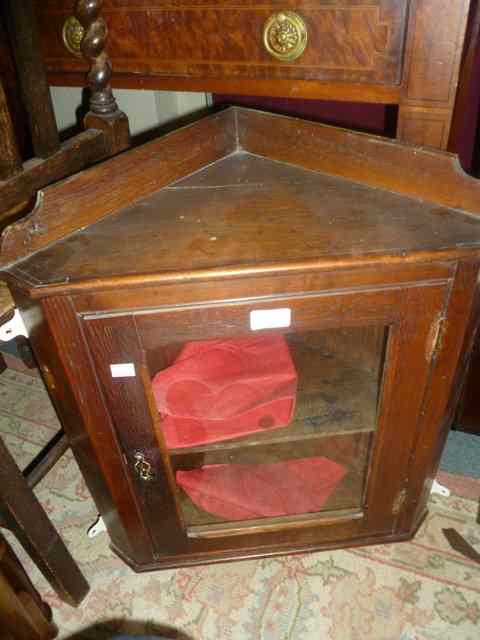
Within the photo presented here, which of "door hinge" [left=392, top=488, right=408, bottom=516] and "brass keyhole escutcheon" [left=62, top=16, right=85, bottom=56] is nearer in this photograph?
"brass keyhole escutcheon" [left=62, top=16, right=85, bottom=56]

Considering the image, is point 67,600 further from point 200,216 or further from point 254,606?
point 200,216

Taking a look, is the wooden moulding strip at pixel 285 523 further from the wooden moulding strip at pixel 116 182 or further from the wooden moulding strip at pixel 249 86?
the wooden moulding strip at pixel 249 86

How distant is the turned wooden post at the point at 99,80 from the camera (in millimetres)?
792

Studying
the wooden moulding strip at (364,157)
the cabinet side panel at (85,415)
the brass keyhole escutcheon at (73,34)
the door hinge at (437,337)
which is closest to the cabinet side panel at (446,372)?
the door hinge at (437,337)

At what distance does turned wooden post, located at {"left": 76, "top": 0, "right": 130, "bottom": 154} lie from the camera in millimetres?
792

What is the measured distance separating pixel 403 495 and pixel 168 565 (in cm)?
51

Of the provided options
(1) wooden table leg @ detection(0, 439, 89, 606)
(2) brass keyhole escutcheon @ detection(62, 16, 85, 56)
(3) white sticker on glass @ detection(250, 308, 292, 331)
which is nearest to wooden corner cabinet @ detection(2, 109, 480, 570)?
(3) white sticker on glass @ detection(250, 308, 292, 331)

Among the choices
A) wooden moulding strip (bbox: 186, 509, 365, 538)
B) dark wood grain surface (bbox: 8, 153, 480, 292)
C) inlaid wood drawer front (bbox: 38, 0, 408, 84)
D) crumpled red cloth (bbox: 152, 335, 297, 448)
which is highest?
inlaid wood drawer front (bbox: 38, 0, 408, 84)

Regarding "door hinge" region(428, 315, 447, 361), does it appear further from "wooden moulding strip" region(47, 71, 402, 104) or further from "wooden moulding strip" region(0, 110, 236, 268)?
"wooden moulding strip" region(0, 110, 236, 268)

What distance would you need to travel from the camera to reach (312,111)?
1.28 metres

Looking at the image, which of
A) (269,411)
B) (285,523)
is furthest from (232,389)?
(285,523)

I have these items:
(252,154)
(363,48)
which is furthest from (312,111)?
(363,48)

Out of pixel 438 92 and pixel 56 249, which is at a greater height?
pixel 438 92

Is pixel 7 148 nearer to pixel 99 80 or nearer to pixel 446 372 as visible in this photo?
pixel 99 80
